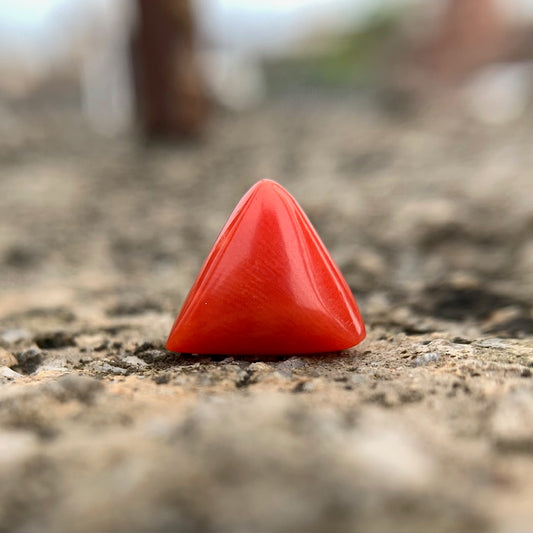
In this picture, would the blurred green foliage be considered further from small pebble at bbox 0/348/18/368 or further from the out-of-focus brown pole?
small pebble at bbox 0/348/18/368

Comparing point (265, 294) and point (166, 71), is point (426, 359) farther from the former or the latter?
point (166, 71)

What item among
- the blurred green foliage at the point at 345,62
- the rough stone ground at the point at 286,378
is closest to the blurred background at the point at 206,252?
the rough stone ground at the point at 286,378

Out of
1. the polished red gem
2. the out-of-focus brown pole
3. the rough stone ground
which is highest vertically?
the out-of-focus brown pole

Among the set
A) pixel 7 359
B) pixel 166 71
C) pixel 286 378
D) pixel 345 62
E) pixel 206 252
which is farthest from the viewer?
pixel 345 62

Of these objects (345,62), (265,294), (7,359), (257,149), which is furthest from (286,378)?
(345,62)

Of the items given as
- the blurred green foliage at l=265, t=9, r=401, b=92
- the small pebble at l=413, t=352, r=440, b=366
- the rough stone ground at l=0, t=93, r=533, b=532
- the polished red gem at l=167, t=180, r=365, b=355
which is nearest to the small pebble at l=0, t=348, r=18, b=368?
the rough stone ground at l=0, t=93, r=533, b=532

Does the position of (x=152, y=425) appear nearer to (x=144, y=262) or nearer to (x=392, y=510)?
(x=392, y=510)

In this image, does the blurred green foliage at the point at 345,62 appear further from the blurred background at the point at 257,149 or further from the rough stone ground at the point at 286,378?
the rough stone ground at the point at 286,378
